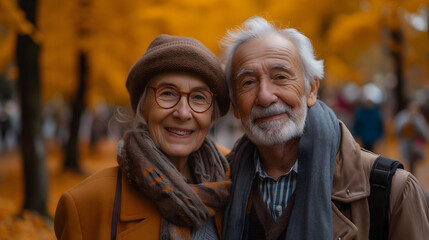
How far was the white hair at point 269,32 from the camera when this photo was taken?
2389 millimetres

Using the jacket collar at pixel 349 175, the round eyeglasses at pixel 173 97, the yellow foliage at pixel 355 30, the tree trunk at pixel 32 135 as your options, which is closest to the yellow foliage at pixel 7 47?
the tree trunk at pixel 32 135

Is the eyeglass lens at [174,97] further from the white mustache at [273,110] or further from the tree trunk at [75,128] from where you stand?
the tree trunk at [75,128]

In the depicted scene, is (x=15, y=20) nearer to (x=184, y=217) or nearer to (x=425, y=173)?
(x=184, y=217)

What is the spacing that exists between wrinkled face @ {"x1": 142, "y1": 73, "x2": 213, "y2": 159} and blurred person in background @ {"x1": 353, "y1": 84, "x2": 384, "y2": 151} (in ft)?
26.2

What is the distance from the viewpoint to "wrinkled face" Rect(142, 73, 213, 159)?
2.29 meters

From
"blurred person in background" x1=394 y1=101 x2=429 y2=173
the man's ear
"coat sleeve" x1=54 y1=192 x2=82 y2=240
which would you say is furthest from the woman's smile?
"blurred person in background" x1=394 y1=101 x2=429 y2=173

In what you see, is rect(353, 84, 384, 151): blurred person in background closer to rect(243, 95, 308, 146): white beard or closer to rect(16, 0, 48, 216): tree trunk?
rect(16, 0, 48, 216): tree trunk

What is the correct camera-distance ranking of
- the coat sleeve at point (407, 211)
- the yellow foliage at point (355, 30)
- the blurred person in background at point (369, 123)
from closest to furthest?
the coat sleeve at point (407, 211) < the blurred person in background at point (369, 123) < the yellow foliage at point (355, 30)

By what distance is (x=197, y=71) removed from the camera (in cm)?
228

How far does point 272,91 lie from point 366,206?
779mm

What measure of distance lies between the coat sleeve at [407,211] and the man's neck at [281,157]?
1.89 ft

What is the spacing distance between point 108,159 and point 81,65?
667cm

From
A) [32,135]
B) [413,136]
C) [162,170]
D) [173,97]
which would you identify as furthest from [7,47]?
[413,136]

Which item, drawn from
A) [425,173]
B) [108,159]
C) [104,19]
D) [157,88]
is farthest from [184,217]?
[108,159]
